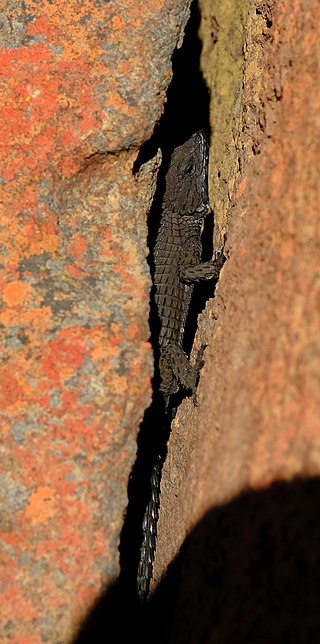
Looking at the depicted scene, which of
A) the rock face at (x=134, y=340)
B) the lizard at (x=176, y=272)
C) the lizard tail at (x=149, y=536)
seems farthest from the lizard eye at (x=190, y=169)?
the lizard tail at (x=149, y=536)

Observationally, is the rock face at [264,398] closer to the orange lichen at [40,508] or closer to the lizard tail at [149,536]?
the lizard tail at [149,536]

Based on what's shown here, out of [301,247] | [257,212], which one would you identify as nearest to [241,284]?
[257,212]

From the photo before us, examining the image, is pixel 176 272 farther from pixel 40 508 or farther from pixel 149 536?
pixel 40 508

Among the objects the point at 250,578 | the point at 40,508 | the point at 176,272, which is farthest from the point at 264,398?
the point at 176,272

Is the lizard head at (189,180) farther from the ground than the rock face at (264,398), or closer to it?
farther from the ground

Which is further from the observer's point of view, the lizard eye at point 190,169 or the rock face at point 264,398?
the lizard eye at point 190,169

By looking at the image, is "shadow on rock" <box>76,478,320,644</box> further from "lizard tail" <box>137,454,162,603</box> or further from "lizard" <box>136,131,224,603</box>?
"lizard" <box>136,131,224,603</box>

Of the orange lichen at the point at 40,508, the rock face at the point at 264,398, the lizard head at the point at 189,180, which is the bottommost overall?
the orange lichen at the point at 40,508

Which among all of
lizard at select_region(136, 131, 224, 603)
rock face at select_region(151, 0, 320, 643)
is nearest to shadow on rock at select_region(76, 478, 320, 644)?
rock face at select_region(151, 0, 320, 643)
